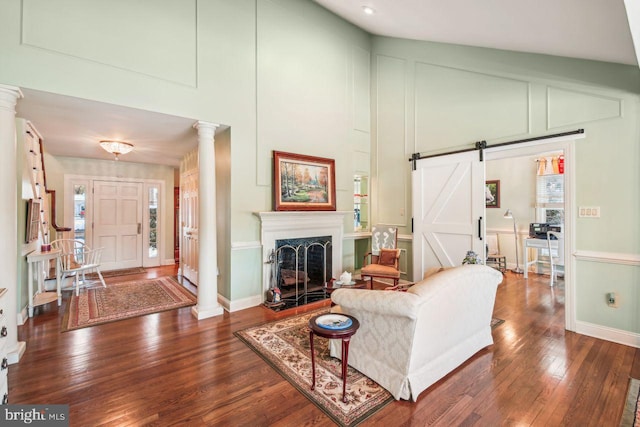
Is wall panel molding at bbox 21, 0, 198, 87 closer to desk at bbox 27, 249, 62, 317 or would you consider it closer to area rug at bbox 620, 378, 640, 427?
desk at bbox 27, 249, 62, 317

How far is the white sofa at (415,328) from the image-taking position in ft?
6.74

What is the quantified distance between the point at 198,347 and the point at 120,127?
3088mm

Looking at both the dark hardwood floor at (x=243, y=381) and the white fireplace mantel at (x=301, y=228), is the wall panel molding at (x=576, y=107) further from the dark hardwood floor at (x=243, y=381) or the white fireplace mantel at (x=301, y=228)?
the white fireplace mantel at (x=301, y=228)

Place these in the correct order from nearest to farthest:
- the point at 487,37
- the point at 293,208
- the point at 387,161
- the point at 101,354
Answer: the point at 101,354, the point at 487,37, the point at 293,208, the point at 387,161

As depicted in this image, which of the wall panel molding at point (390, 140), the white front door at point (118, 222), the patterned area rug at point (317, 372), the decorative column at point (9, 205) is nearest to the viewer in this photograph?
the patterned area rug at point (317, 372)

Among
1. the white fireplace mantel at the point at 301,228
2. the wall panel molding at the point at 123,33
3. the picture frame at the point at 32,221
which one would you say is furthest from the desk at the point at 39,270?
the white fireplace mantel at the point at 301,228

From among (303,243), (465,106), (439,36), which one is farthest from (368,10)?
(303,243)

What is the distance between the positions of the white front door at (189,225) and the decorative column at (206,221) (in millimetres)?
1437

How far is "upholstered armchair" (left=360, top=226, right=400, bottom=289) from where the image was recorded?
4.48 meters

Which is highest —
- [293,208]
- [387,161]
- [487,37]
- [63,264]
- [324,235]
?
[487,37]

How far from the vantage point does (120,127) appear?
388cm

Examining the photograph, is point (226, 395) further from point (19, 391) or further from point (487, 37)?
point (487, 37)

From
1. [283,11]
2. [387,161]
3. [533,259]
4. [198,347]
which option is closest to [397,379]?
[198,347]

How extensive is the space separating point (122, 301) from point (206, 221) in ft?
6.62
